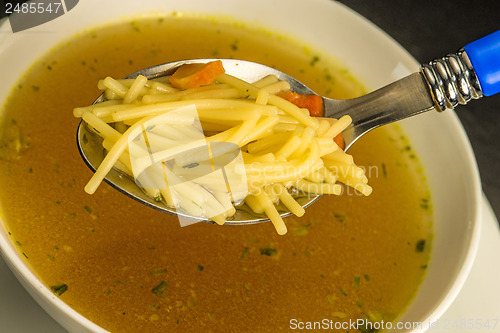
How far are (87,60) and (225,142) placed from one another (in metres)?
0.96

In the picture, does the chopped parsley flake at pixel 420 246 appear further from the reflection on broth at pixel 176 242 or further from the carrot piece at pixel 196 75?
the carrot piece at pixel 196 75

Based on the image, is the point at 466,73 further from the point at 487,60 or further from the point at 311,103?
the point at 311,103

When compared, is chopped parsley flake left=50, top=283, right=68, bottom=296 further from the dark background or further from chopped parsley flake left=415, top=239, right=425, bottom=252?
the dark background

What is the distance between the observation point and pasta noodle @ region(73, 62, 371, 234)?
165cm

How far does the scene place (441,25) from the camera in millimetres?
3178

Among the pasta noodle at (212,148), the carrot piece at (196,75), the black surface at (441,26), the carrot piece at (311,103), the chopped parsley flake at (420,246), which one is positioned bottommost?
the chopped parsley flake at (420,246)

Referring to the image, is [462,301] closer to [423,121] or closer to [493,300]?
[493,300]

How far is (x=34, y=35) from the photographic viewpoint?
2129mm

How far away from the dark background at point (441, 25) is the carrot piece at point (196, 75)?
58.9 inches

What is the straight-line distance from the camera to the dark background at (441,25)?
2.97 meters

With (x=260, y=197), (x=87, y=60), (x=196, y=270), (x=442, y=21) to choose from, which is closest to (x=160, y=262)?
(x=196, y=270)

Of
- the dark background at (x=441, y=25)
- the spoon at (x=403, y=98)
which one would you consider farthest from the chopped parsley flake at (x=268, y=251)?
the dark background at (x=441, y=25)

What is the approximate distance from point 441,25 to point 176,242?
2.12 metres

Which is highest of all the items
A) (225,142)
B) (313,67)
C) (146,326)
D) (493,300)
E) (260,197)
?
(313,67)
